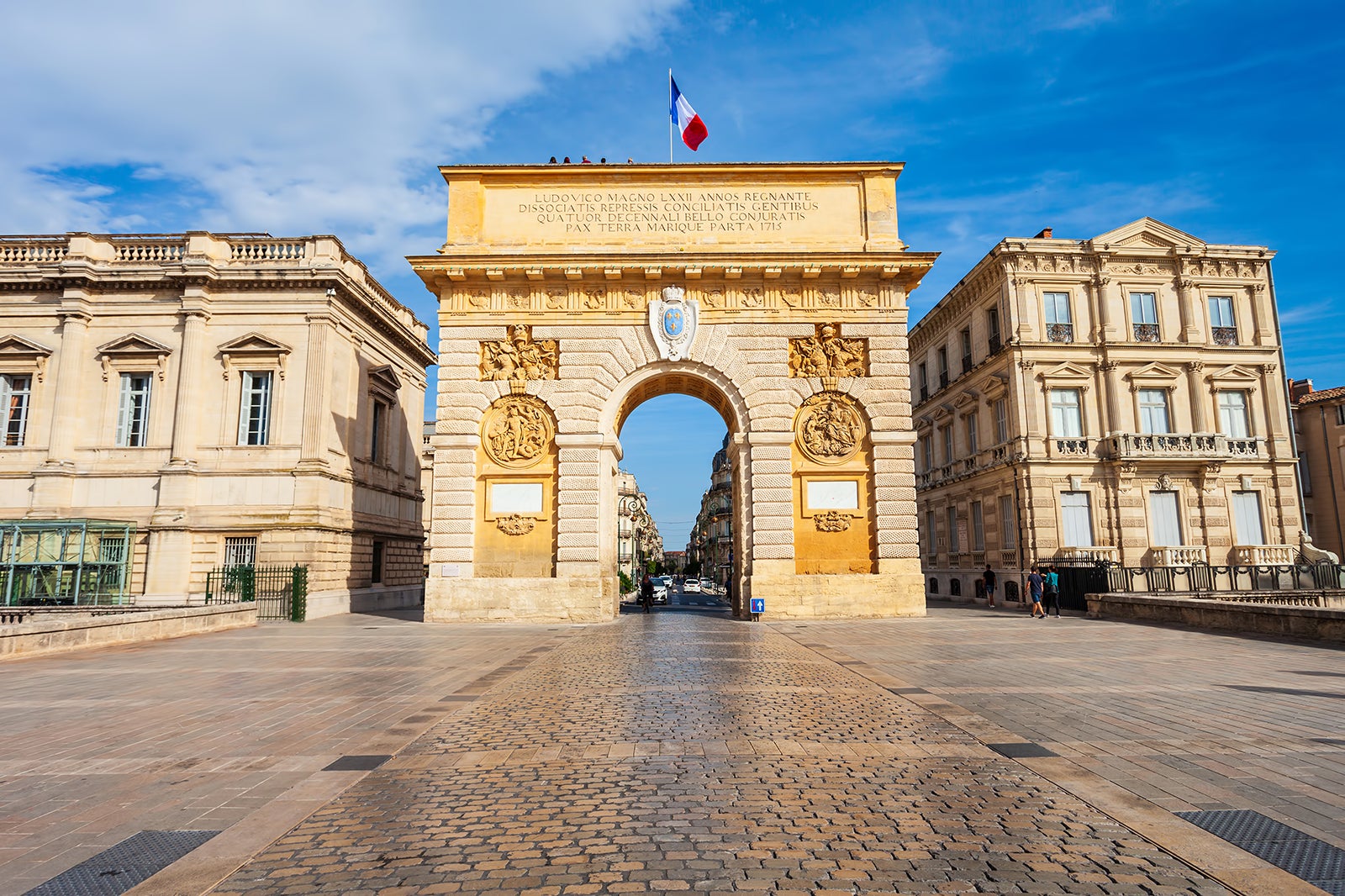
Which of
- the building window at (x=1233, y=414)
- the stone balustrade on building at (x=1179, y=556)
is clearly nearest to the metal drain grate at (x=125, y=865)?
the stone balustrade on building at (x=1179, y=556)

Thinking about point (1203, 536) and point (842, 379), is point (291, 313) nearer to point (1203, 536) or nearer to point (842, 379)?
point (842, 379)

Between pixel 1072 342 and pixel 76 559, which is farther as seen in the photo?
pixel 1072 342

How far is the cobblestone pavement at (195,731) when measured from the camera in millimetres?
4922

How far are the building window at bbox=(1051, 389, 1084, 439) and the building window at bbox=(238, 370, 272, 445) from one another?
2915 centimetres

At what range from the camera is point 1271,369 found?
1182 inches

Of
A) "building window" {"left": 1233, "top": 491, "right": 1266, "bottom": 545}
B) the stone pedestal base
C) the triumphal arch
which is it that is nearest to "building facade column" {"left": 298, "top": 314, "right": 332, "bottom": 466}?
the triumphal arch

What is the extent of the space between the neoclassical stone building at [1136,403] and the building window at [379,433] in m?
25.4

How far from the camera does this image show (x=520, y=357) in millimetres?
22891

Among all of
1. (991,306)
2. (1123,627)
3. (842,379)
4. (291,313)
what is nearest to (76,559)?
(291,313)

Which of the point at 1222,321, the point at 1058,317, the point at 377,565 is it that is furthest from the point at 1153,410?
the point at 377,565

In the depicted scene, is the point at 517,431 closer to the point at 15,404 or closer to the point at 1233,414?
the point at 15,404

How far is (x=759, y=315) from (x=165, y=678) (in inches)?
677

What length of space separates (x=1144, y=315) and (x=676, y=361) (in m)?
20.0

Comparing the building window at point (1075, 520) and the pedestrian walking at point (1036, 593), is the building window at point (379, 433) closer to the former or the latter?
the pedestrian walking at point (1036, 593)
